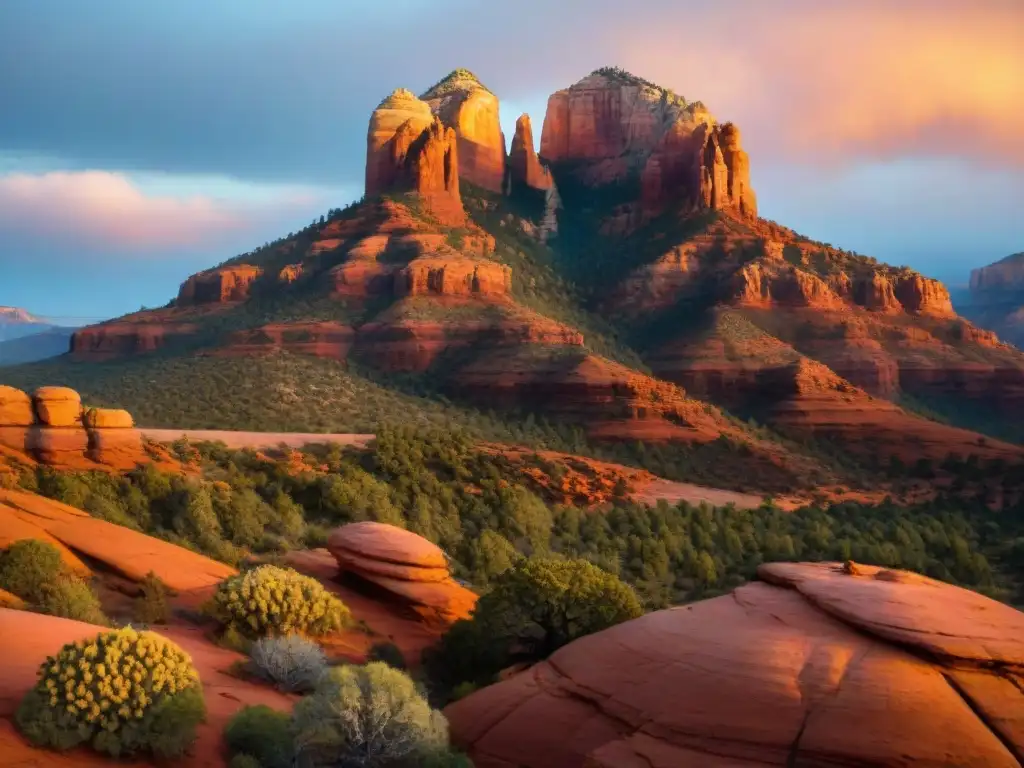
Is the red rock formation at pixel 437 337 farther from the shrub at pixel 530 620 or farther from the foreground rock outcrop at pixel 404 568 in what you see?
the shrub at pixel 530 620

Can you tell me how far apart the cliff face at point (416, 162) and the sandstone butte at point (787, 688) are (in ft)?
257

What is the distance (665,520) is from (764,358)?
38.4 meters

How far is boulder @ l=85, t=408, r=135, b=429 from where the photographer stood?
95.3 feet

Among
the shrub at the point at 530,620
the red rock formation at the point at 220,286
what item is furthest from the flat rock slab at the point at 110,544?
the red rock formation at the point at 220,286

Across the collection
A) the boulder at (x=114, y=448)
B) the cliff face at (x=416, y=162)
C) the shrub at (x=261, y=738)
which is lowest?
the shrub at (x=261, y=738)

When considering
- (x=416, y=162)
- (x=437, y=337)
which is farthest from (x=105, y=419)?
(x=416, y=162)

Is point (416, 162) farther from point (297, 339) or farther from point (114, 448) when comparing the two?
point (114, 448)

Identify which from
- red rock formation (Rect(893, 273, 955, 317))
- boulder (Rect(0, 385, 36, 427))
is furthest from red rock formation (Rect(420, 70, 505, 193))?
boulder (Rect(0, 385, 36, 427))

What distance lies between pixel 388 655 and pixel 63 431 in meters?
13.7

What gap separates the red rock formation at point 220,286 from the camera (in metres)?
82.8

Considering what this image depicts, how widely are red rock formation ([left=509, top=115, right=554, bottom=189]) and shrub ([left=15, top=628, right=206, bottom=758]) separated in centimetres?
10705

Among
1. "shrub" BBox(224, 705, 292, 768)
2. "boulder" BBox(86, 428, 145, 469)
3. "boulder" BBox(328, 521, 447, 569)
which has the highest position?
"boulder" BBox(86, 428, 145, 469)

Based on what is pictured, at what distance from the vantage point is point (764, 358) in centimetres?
7706

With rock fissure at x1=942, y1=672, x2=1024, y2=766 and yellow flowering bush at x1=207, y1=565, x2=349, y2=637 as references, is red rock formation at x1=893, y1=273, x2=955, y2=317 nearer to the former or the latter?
yellow flowering bush at x1=207, y1=565, x2=349, y2=637
